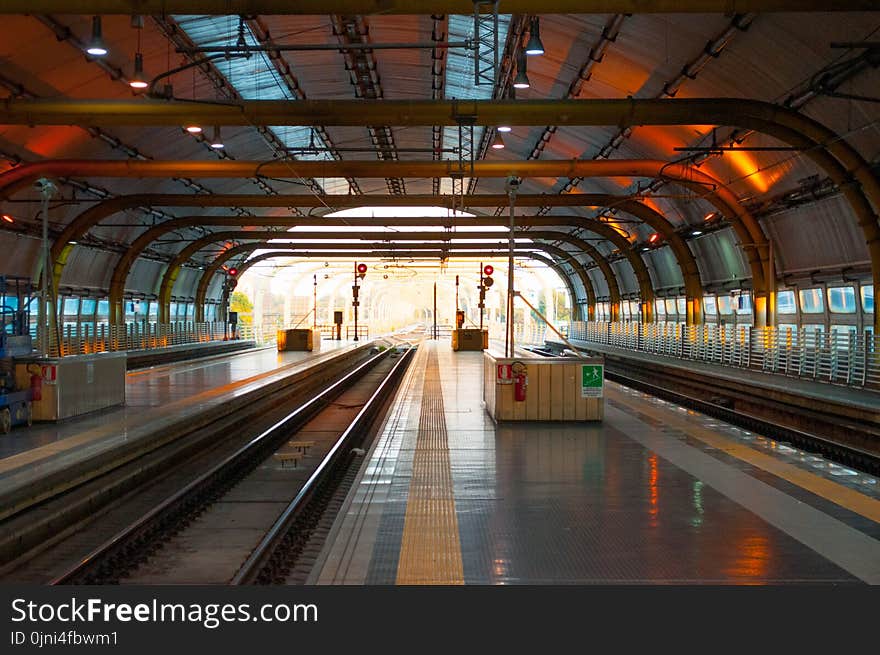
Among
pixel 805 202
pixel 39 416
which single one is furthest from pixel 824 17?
pixel 39 416

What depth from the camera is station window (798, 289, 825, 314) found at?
23.8 metres

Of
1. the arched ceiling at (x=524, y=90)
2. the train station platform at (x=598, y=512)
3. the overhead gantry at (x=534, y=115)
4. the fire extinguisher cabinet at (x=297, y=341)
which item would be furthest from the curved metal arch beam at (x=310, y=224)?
the train station platform at (x=598, y=512)

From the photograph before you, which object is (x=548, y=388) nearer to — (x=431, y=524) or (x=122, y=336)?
(x=431, y=524)

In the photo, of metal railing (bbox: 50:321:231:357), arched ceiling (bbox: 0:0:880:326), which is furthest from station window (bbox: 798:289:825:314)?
metal railing (bbox: 50:321:231:357)

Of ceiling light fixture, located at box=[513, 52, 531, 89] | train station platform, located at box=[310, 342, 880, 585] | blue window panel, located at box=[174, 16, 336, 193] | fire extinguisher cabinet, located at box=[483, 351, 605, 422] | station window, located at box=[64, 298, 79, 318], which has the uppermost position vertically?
blue window panel, located at box=[174, 16, 336, 193]

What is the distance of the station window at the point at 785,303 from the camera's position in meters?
25.6

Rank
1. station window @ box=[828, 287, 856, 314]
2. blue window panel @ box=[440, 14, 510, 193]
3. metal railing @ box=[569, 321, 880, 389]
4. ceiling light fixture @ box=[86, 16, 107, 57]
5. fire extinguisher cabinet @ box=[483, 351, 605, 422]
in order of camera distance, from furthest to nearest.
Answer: station window @ box=[828, 287, 856, 314] < blue window panel @ box=[440, 14, 510, 193] < metal railing @ box=[569, 321, 880, 389] < fire extinguisher cabinet @ box=[483, 351, 605, 422] < ceiling light fixture @ box=[86, 16, 107, 57]

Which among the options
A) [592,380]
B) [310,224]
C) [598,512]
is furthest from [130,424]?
[310,224]

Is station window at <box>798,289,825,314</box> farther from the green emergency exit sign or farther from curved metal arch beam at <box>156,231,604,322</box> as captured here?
curved metal arch beam at <box>156,231,604,322</box>

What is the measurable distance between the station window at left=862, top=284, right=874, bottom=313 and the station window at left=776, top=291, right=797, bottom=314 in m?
3.92

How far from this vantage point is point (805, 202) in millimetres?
21969

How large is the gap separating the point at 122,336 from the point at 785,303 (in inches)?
1051

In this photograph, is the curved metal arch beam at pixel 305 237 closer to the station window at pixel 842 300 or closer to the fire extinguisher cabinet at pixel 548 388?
the station window at pixel 842 300

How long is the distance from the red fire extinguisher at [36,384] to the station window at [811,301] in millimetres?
20735
